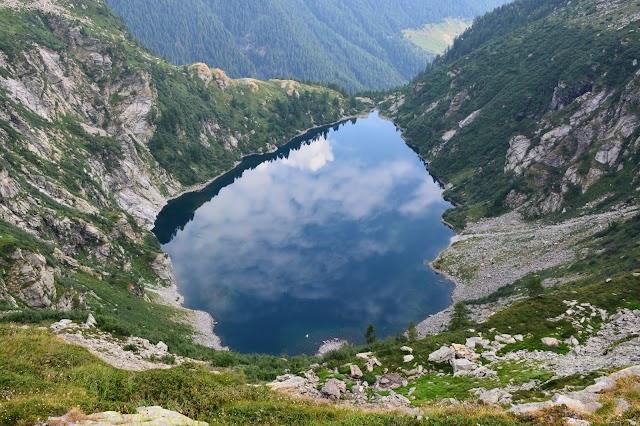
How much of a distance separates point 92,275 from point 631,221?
3811 inches

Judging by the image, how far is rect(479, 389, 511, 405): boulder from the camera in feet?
99.1

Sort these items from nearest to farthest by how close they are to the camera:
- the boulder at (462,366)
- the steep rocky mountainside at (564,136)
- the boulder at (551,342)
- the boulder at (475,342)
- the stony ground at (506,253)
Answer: the boulder at (462,366), the boulder at (551,342), the boulder at (475,342), the stony ground at (506,253), the steep rocky mountainside at (564,136)

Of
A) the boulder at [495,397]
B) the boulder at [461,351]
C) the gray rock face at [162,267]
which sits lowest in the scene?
the boulder at [495,397]

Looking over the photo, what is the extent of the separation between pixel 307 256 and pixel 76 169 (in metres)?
63.3

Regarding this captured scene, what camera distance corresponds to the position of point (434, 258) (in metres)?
128

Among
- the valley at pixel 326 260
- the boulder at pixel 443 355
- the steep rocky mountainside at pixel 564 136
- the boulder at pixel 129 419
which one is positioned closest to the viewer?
the boulder at pixel 129 419

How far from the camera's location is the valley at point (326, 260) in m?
29.7

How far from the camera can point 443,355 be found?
141 feet

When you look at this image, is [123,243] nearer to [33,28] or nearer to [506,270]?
[506,270]

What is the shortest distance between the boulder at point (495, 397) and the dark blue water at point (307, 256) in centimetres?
6009

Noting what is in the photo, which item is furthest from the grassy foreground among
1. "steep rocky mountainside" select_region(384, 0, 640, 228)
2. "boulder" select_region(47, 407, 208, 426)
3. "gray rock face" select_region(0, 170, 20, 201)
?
"steep rocky mountainside" select_region(384, 0, 640, 228)

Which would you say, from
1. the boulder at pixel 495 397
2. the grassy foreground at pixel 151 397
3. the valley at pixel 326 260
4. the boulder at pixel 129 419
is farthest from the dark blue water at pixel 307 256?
the boulder at pixel 129 419

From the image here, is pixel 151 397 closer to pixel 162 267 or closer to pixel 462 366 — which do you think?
pixel 462 366

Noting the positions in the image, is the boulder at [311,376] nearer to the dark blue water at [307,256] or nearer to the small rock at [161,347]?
the small rock at [161,347]
